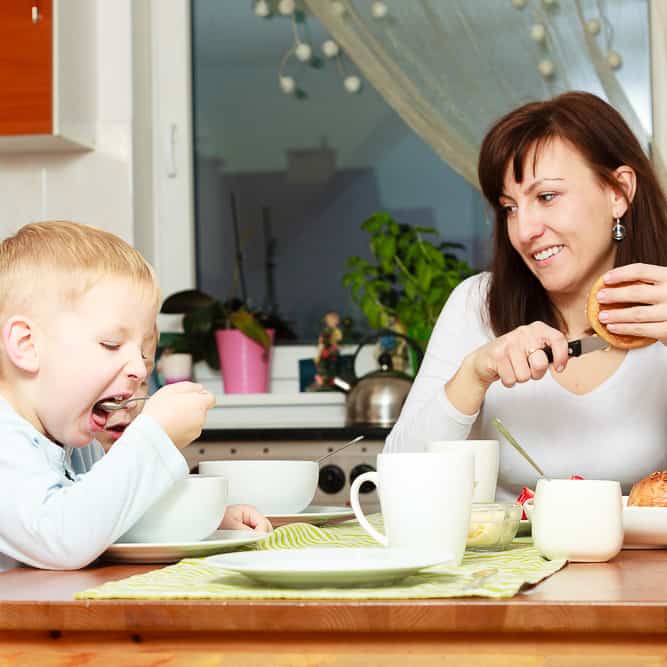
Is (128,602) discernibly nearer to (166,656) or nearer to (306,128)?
(166,656)

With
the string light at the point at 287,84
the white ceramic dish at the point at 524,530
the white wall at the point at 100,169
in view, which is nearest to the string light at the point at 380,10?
the string light at the point at 287,84

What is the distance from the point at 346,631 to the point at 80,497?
0.32 meters

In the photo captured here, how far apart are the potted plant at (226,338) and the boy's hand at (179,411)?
2.09 m

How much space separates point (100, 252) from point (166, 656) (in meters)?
0.54

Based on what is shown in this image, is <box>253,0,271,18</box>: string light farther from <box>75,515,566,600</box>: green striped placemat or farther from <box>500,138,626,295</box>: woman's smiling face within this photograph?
<box>75,515,566,600</box>: green striped placemat

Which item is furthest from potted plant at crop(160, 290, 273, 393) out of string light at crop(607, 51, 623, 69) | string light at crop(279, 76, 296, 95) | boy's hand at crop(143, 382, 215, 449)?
boy's hand at crop(143, 382, 215, 449)

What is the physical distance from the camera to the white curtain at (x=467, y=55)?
10.2 feet

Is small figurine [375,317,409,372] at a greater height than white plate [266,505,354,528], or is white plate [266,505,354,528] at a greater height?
small figurine [375,317,409,372]

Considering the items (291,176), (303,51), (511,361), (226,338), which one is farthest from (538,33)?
(511,361)

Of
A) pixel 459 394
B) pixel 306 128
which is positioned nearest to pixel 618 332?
pixel 459 394

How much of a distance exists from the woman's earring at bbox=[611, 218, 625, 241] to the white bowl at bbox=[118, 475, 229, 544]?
3.60 ft

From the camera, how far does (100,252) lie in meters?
1.19

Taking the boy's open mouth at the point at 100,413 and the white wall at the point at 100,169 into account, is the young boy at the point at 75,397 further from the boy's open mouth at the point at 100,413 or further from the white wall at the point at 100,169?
the white wall at the point at 100,169

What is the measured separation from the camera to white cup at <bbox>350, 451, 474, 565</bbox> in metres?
0.95
